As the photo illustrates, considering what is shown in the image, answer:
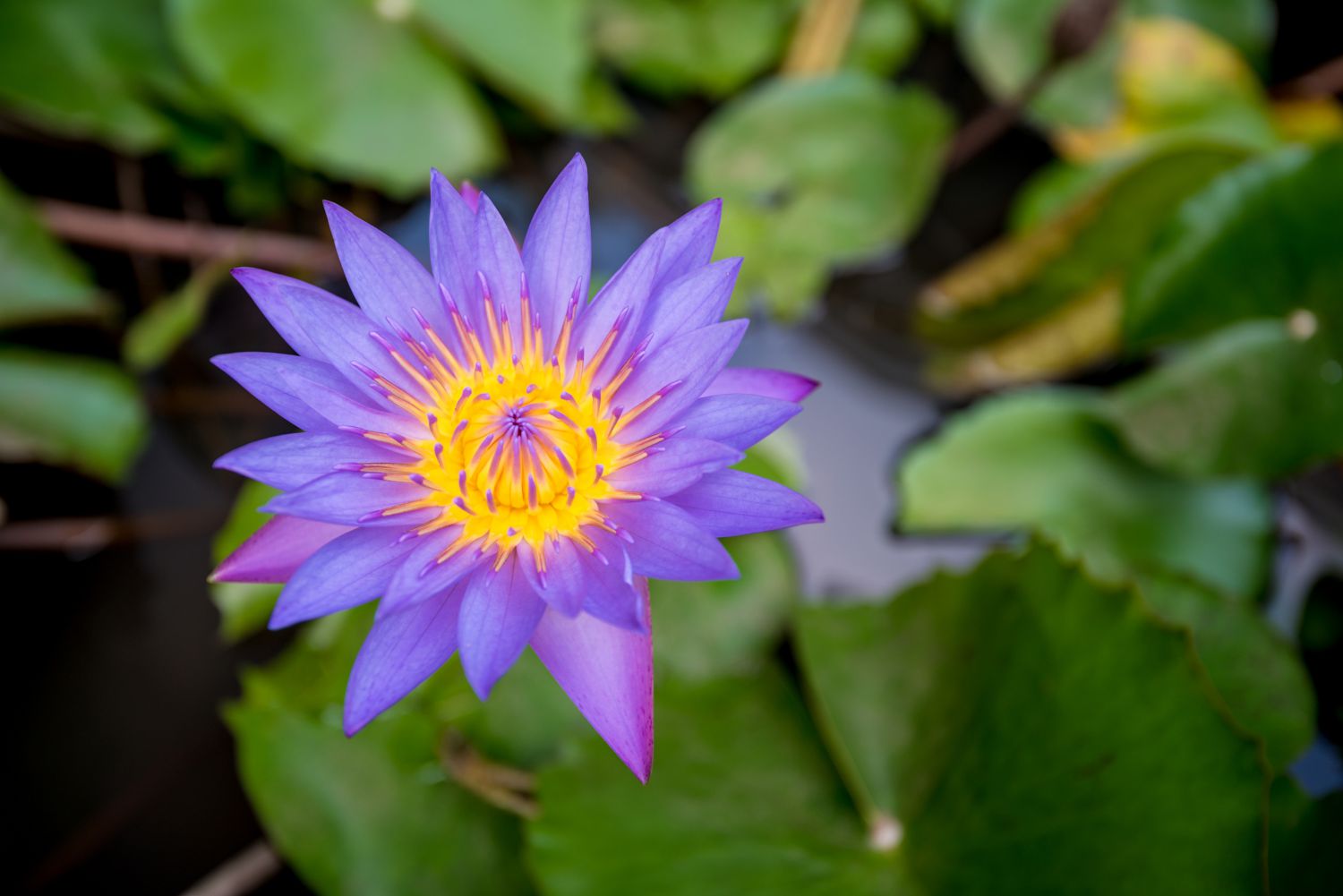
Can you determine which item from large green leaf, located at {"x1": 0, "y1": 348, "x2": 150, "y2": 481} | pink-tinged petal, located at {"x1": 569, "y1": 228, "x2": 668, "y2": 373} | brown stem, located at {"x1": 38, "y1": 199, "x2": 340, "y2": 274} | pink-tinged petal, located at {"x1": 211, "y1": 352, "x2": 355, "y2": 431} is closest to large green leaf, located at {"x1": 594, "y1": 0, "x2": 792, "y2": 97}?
brown stem, located at {"x1": 38, "y1": 199, "x2": 340, "y2": 274}

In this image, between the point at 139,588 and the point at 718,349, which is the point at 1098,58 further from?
the point at 139,588

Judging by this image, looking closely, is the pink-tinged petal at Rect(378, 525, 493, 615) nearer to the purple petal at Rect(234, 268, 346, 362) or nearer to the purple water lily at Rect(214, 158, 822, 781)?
the purple water lily at Rect(214, 158, 822, 781)

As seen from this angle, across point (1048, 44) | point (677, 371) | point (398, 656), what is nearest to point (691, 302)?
point (677, 371)

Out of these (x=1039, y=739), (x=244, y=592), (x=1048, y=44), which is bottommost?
(x=244, y=592)

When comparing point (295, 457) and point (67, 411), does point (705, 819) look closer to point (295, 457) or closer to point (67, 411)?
point (295, 457)

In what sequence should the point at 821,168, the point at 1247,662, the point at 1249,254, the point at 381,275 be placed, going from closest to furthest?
1. the point at 381,275
2. the point at 1247,662
3. the point at 1249,254
4. the point at 821,168

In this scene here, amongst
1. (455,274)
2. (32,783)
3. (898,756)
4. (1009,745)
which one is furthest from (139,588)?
(1009,745)
